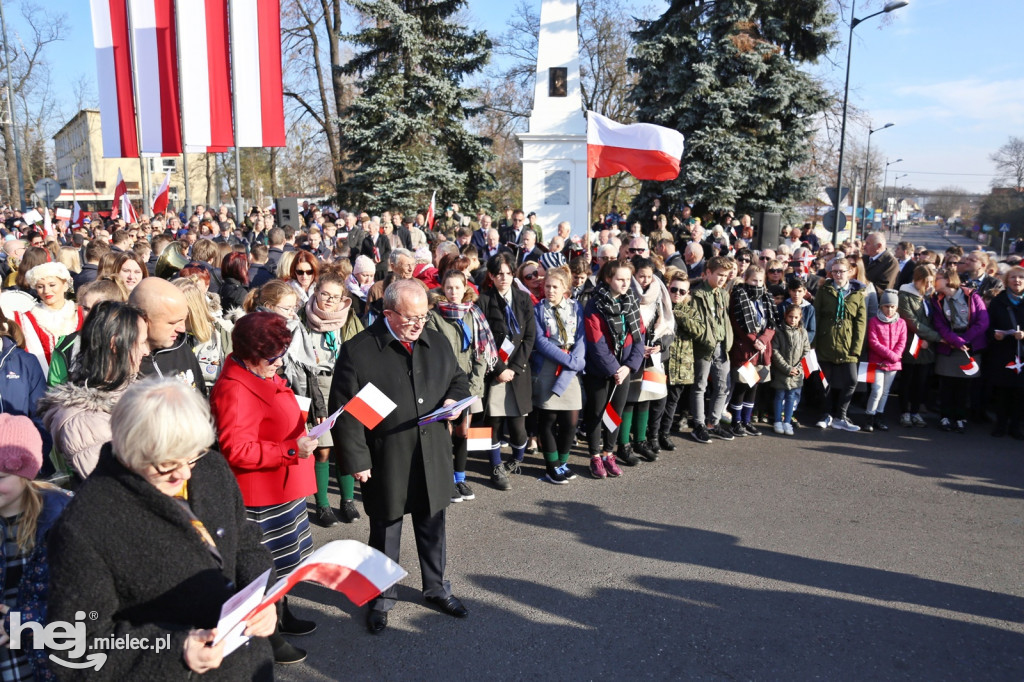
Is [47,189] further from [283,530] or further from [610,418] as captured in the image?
[283,530]

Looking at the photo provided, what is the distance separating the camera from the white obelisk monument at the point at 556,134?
74.1 ft

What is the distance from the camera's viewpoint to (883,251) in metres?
10.2

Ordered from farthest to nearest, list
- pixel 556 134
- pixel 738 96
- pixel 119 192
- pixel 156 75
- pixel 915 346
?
1. pixel 738 96
2. pixel 556 134
3. pixel 119 192
4. pixel 156 75
5. pixel 915 346

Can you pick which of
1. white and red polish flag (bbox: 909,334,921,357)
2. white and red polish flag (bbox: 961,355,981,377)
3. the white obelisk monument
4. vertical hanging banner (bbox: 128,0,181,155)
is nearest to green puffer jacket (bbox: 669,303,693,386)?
white and red polish flag (bbox: 909,334,921,357)

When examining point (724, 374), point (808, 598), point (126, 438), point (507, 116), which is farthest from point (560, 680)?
point (507, 116)

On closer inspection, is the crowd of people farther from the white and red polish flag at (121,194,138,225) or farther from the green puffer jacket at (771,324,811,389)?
the white and red polish flag at (121,194,138,225)

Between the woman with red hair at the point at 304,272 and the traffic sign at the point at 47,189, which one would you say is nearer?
the woman with red hair at the point at 304,272

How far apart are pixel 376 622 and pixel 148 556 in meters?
2.26

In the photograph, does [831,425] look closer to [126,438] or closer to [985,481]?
[985,481]

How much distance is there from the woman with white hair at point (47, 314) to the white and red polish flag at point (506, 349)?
314 cm

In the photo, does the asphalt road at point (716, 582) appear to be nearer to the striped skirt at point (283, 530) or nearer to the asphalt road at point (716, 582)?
the asphalt road at point (716, 582)

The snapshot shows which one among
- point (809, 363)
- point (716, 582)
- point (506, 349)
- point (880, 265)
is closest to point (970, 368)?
point (809, 363)

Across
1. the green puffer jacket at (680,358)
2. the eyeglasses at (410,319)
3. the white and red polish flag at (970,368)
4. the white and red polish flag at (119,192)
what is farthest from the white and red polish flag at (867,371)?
the white and red polish flag at (119,192)

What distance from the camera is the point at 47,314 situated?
514 cm
